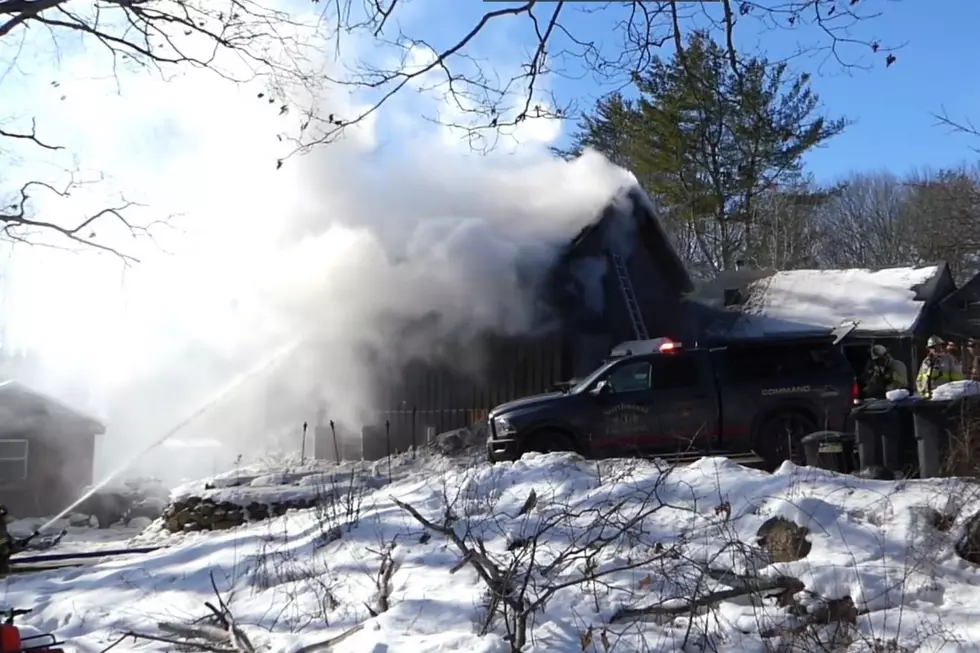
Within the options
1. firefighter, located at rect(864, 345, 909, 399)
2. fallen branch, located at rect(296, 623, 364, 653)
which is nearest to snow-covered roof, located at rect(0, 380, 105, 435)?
firefighter, located at rect(864, 345, 909, 399)

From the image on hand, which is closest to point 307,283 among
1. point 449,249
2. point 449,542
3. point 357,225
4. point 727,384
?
point 357,225

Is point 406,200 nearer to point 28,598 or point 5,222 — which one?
point 5,222

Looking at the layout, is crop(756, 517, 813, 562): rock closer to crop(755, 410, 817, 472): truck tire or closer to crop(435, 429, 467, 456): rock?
crop(755, 410, 817, 472): truck tire

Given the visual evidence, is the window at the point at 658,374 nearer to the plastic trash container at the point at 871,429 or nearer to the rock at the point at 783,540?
the plastic trash container at the point at 871,429

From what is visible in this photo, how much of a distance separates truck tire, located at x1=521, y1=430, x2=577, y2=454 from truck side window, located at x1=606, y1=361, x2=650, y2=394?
35.9 inches

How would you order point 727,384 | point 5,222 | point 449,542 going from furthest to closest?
point 5,222 < point 727,384 < point 449,542

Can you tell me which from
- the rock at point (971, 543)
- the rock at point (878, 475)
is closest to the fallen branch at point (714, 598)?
the rock at point (971, 543)

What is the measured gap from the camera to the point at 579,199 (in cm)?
2066

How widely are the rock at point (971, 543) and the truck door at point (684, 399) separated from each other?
6281 millimetres

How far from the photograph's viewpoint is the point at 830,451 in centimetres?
950

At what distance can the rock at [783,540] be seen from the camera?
620 centimetres

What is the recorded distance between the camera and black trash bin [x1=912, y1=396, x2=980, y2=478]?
8.28 metres

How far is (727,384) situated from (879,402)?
342cm

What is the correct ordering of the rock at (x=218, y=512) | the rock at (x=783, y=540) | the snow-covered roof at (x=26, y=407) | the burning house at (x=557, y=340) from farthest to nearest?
the snow-covered roof at (x=26, y=407) → the burning house at (x=557, y=340) → the rock at (x=218, y=512) → the rock at (x=783, y=540)
